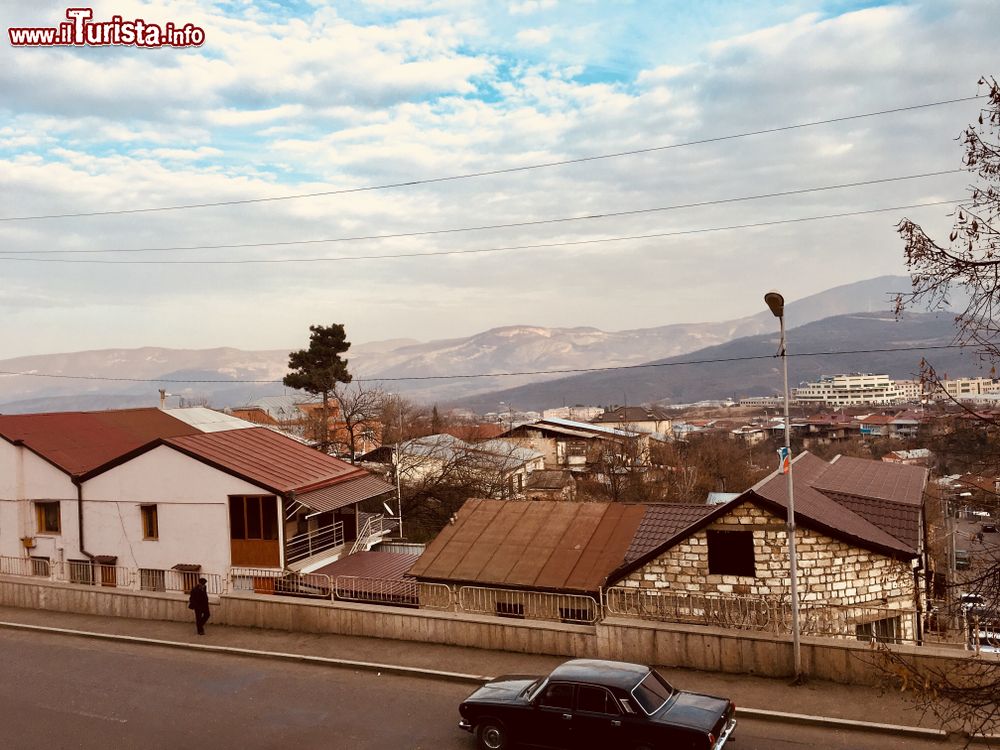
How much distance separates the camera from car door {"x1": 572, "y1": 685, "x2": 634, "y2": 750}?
35.0 ft

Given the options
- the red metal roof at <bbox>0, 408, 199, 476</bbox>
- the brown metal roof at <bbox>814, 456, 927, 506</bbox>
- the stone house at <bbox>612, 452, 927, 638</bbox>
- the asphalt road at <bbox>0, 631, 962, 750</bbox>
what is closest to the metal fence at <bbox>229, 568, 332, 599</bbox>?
the asphalt road at <bbox>0, 631, 962, 750</bbox>

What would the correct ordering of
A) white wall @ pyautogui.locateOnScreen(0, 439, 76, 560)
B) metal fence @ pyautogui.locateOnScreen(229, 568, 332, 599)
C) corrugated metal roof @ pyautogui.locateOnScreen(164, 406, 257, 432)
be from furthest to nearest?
corrugated metal roof @ pyautogui.locateOnScreen(164, 406, 257, 432) < white wall @ pyautogui.locateOnScreen(0, 439, 76, 560) < metal fence @ pyautogui.locateOnScreen(229, 568, 332, 599)

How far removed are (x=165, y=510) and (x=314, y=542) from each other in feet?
18.6

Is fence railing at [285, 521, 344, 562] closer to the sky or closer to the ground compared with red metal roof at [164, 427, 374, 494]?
closer to the ground

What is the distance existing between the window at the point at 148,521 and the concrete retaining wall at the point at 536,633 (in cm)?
796

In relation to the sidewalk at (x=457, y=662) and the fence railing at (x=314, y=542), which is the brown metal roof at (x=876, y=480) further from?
the fence railing at (x=314, y=542)

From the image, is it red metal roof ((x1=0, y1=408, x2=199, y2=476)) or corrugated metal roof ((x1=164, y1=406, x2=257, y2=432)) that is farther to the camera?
corrugated metal roof ((x1=164, y1=406, x2=257, y2=432))

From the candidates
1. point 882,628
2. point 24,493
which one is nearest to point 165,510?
point 24,493

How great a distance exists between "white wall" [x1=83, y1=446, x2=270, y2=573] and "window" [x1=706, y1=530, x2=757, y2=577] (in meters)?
16.2

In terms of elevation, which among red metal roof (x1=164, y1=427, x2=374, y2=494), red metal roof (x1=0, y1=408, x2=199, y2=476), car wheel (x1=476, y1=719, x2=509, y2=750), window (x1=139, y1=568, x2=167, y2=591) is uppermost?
red metal roof (x1=0, y1=408, x2=199, y2=476)

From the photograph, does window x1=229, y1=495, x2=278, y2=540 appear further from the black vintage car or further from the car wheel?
the car wheel

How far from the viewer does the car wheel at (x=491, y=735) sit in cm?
1140

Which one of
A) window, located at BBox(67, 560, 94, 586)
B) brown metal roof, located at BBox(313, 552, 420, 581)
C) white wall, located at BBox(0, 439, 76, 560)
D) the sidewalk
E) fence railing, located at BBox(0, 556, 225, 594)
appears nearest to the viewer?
the sidewalk

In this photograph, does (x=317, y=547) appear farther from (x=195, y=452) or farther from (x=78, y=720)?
(x=78, y=720)
